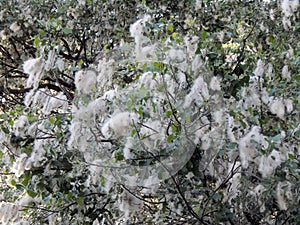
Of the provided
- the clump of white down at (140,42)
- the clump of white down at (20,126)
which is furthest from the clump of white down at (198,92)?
the clump of white down at (20,126)

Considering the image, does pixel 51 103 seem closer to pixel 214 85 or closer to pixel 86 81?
pixel 86 81

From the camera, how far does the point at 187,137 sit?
1.78m

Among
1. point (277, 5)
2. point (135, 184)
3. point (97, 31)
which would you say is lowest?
point (135, 184)

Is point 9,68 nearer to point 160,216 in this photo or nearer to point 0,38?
point 0,38

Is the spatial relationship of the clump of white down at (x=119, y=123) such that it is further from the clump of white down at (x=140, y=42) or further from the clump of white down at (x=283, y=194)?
the clump of white down at (x=283, y=194)

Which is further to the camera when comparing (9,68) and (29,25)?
(9,68)

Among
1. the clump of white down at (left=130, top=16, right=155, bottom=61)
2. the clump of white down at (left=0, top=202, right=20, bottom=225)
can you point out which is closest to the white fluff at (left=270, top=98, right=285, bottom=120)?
the clump of white down at (left=130, top=16, right=155, bottom=61)

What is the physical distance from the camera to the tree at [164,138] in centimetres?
172

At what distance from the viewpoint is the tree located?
1.72 meters

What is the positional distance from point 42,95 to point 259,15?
1.44m

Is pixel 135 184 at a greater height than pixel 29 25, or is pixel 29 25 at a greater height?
pixel 29 25

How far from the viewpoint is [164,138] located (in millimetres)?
1775

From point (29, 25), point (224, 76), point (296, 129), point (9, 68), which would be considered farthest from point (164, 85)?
point (9, 68)

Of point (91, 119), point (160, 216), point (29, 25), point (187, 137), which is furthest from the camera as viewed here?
point (29, 25)
